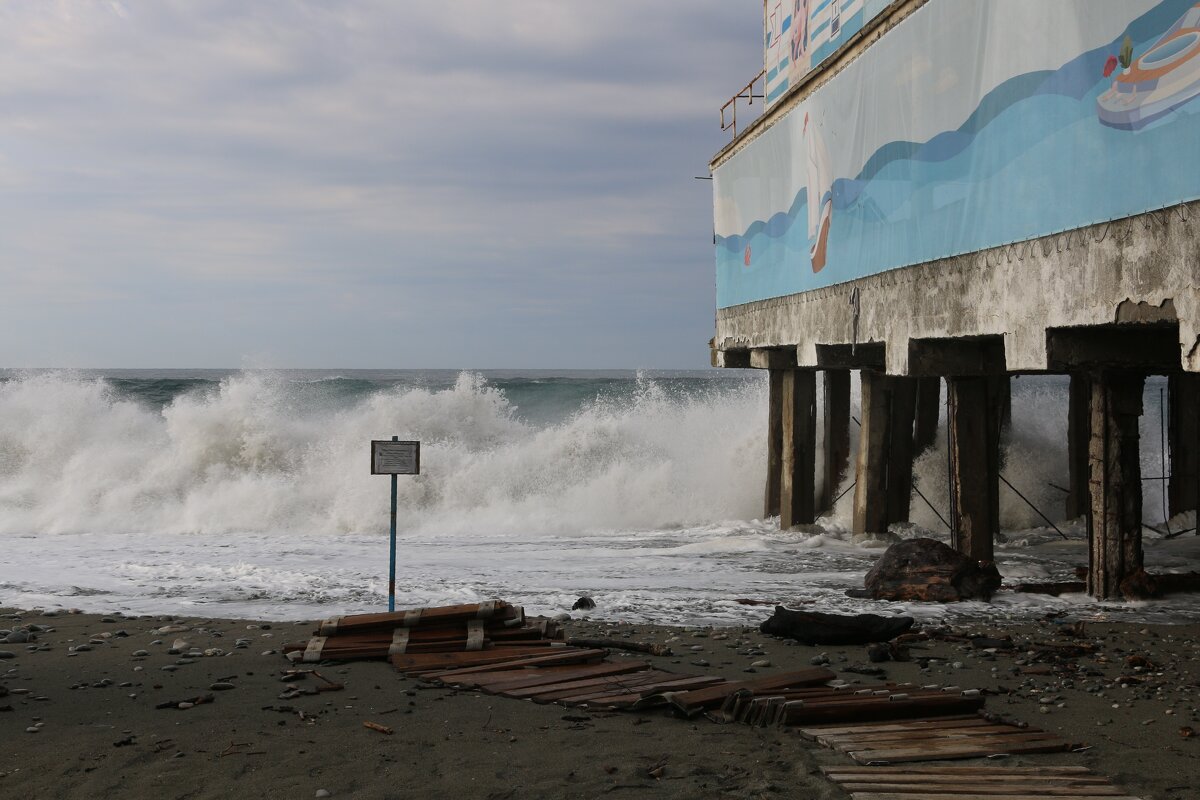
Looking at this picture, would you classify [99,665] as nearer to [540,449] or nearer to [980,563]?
[980,563]

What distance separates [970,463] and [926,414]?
6498 millimetres

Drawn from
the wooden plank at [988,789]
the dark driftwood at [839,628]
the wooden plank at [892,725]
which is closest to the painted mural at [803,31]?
the dark driftwood at [839,628]

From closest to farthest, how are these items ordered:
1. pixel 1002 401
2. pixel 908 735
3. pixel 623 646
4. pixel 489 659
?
pixel 908 735 < pixel 489 659 < pixel 623 646 < pixel 1002 401

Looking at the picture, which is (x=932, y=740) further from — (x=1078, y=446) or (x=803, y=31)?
(x=1078, y=446)

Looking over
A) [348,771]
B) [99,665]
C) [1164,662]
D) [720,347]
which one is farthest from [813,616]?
[720,347]

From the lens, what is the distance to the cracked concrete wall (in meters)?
7.01

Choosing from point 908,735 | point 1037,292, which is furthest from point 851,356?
point 908,735

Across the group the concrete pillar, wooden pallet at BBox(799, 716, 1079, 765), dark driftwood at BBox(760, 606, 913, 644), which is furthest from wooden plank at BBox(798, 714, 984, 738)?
the concrete pillar

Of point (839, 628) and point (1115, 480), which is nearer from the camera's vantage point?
point (839, 628)

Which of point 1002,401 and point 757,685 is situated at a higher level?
point 1002,401

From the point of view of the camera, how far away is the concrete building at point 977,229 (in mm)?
7309

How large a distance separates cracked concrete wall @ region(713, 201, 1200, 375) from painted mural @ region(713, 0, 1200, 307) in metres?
0.14

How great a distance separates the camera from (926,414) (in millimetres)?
17641

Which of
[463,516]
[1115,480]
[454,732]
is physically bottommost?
[463,516]
